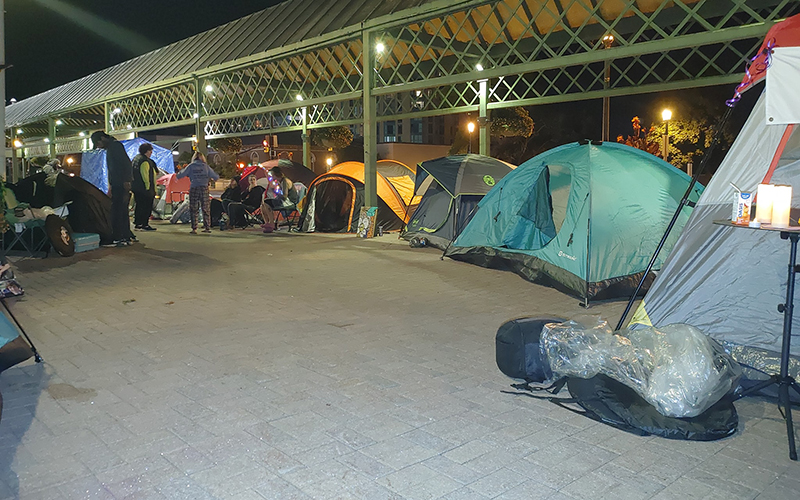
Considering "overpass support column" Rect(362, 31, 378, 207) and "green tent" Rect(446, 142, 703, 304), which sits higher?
"overpass support column" Rect(362, 31, 378, 207)

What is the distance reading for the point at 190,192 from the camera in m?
14.3

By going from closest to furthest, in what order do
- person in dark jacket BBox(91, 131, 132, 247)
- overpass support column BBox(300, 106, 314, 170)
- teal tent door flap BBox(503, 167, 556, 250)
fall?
teal tent door flap BBox(503, 167, 556, 250), person in dark jacket BBox(91, 131, 132, 247), overpass support column BBox(300, 106, 314, 170)

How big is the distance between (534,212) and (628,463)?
18.4ft

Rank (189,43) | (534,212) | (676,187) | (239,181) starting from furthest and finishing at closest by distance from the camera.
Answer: (189,43) < (239,181) < (534,212) < (676,187)

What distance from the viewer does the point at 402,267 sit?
908cm

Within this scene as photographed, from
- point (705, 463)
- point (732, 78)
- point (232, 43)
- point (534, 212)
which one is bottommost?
point (705, 463)

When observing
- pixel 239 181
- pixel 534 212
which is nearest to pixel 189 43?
pixel 239 181

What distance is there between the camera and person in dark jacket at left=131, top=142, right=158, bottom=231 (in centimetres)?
1350

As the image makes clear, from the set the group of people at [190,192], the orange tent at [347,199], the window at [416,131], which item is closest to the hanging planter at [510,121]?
the orange tent at [347,199]

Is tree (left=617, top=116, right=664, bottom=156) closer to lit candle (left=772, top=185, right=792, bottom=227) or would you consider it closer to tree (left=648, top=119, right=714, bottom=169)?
tree (left=648, top=119, right=714, bottom=169)

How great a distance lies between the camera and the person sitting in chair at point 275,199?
14641mm

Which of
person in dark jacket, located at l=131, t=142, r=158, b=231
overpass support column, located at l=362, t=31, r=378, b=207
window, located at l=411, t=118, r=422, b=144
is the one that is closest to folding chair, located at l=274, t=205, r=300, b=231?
Answer: overpass support column, located at l=362, t=31, r=378, b=207

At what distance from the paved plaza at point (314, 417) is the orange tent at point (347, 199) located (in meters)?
7.74

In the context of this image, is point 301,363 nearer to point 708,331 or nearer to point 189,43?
point 708,331
